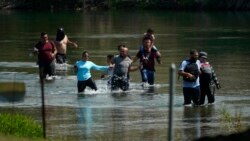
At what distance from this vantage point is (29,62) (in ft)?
119

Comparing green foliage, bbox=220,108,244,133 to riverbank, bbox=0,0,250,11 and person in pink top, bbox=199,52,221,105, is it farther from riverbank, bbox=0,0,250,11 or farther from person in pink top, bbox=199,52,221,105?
riverbank, bbox=0,0,250,11

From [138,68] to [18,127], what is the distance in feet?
39.5

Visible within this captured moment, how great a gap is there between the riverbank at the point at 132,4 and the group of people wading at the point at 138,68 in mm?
72066

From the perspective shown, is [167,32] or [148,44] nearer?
[148,44]

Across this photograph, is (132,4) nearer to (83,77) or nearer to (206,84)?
(83,77)

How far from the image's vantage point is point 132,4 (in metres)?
114

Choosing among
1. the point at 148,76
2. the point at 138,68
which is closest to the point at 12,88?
the point at 138,68

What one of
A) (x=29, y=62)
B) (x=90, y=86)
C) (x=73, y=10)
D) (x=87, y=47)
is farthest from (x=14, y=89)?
(x=73, y=10)

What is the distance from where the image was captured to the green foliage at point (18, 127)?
49.1ft

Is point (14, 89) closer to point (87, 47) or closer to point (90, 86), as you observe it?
point (90, 86)

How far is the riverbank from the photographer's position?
105 m

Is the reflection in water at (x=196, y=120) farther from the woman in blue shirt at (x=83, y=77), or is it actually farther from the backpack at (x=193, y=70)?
the woman in blue shirt at (x=83, y=77)

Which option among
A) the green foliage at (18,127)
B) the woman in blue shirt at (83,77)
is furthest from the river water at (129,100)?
the green foliage at (18,127)

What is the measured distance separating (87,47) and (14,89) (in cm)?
3103
